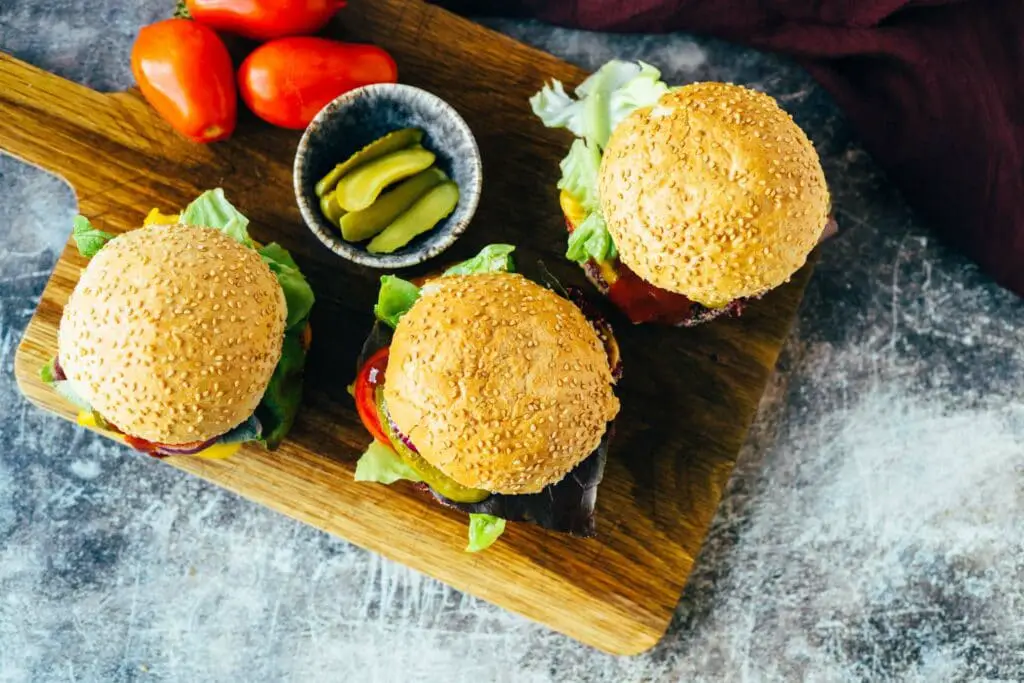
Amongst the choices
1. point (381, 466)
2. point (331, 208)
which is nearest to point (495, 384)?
point (381, 466)

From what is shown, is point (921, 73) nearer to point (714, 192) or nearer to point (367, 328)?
point (714, 192)

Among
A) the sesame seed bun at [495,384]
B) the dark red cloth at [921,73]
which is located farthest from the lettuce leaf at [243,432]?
the dark red cloth at [921,73]

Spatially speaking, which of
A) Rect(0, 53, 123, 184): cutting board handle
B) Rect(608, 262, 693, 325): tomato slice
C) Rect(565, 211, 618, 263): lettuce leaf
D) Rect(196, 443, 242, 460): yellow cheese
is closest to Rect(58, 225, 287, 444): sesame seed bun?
Rect(196, 443, 242, 460): yellow cheese

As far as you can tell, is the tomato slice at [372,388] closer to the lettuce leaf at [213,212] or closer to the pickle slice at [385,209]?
the pickle slice at [385,209]

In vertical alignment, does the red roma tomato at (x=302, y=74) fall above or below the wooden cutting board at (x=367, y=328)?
above

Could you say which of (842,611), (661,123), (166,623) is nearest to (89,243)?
(166,623)

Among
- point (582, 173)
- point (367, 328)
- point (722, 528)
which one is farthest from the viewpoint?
point (722, 528)
